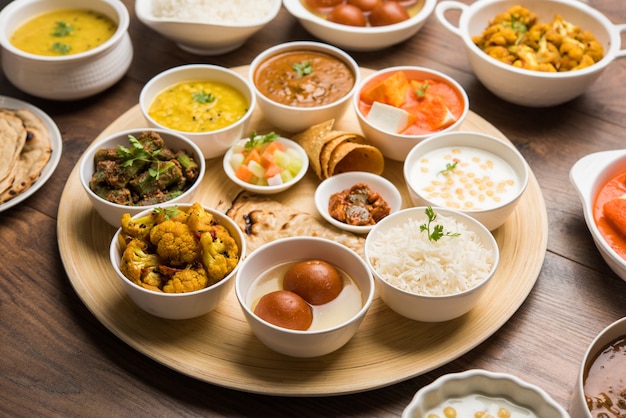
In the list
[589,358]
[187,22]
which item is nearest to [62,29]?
[187,22]

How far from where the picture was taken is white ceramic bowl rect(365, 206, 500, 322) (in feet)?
9.73

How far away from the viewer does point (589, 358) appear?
102 inches

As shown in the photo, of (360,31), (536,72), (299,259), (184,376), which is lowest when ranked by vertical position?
(184,376)

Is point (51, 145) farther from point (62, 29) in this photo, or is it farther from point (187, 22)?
point (187, 22)

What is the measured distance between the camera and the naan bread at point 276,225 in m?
3.50

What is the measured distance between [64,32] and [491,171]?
109 inches

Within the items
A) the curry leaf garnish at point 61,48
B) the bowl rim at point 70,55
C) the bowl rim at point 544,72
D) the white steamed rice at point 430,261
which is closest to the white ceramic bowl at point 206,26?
the bowl rim at point 70,55

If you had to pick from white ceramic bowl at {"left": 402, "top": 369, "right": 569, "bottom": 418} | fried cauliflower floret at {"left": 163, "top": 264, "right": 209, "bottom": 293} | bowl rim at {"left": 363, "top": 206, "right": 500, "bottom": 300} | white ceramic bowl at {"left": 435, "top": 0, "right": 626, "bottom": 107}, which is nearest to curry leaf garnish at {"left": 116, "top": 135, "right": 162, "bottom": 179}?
fried cauliflower floret at {"left": 163, "top": 264, "right": 209, "bottom": 293}

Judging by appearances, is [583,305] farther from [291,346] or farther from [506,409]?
[291,346]

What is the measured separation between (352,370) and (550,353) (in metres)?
0.89

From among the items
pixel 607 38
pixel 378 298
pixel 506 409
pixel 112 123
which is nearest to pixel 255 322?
pixel 378 298

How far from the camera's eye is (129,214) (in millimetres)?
3203

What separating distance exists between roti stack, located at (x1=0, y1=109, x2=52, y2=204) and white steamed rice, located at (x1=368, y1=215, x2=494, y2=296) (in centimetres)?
186

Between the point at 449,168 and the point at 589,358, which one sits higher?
the point at 589,358
